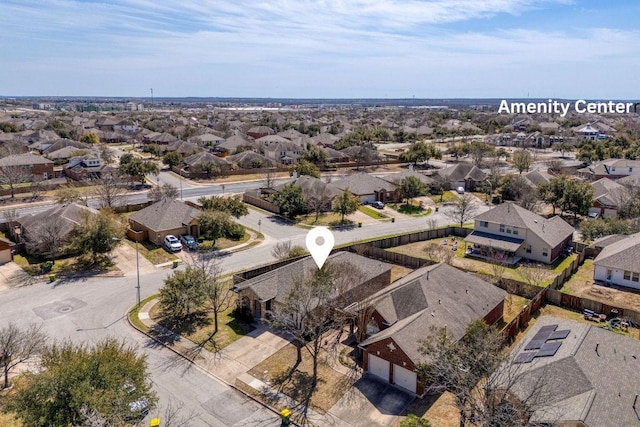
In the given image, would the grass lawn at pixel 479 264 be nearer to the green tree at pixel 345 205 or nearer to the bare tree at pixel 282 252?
the green tree at pixel 345 205

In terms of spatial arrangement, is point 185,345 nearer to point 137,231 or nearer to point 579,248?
point 137,231

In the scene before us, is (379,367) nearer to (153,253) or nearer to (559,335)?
(559,335)

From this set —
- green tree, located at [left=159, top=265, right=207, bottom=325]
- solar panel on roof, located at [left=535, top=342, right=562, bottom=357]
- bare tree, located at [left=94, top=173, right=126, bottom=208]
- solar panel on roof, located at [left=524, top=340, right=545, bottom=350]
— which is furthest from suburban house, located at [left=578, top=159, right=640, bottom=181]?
bare tree, located at [left=94, top=173, right=126, bottom=208]

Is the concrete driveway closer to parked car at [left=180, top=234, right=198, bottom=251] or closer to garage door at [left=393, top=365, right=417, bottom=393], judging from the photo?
garage door at [left=393, top=365, right=417, bottom=393]

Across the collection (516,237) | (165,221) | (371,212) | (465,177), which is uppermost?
(465,177)

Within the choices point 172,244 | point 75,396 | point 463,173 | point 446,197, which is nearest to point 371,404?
point 75,396

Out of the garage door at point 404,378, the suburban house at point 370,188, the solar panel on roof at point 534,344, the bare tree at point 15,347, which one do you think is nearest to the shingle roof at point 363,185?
the suburban house at point 370,188
